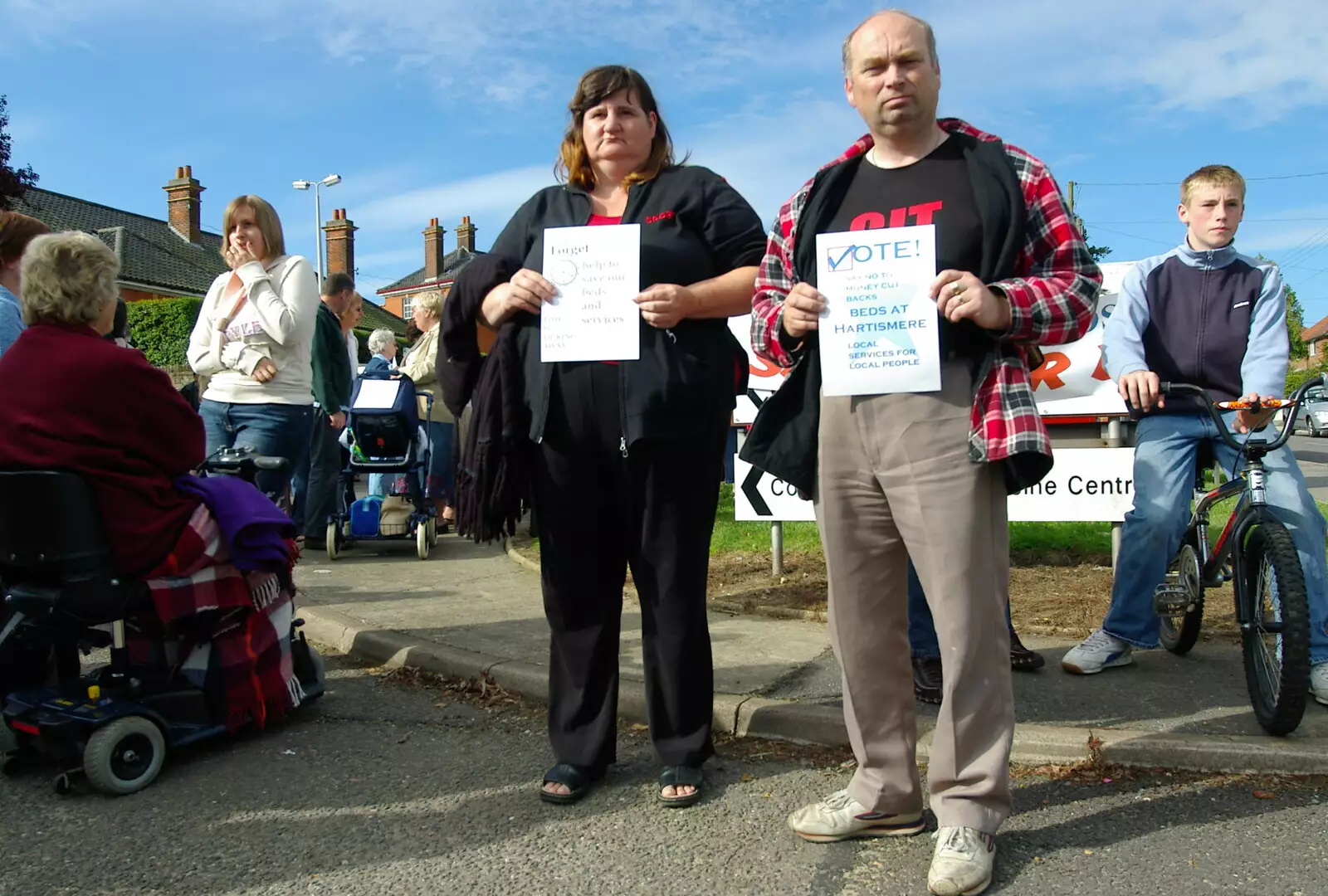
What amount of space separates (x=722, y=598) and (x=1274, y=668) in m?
2.90

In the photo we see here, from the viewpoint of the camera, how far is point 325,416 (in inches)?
299

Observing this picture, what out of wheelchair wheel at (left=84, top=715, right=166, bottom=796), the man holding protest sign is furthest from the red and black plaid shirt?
wheelchair wheel at (left=84, top=715, right=166, bottom=796)

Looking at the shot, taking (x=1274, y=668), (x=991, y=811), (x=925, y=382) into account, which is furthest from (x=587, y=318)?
(x=1274, y=668)

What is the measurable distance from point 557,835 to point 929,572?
1.24 metres

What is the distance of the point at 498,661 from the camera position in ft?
14.9

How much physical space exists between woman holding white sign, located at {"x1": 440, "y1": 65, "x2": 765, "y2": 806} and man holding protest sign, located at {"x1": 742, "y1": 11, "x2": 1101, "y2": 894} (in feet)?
1.29

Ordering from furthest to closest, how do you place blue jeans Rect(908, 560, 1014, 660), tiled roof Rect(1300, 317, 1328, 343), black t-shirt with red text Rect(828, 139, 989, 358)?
tiled roof Rect(1300, 317, 1328, 343), blue jeans Rect(908, 560, 1014, 660), black t-shirt with red text Rect(828, 139, 989, 358)

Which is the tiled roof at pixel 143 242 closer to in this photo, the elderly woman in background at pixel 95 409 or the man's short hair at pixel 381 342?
the man's short hair at pixel 381 342

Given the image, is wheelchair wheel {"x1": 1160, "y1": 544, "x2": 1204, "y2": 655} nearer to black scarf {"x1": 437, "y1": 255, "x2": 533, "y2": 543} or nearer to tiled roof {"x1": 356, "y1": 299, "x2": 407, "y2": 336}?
black scarf {"x1": 437, "y1": 255, "x2": 533, "y2": 543}

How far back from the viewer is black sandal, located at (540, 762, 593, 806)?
3156 millimetres

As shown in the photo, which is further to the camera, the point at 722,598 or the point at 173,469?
the point at 722,598

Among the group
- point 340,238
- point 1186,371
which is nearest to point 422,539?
point 1186,371

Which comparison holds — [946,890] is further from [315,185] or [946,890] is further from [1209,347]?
[315,185]

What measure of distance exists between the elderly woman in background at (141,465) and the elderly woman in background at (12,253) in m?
0.71
